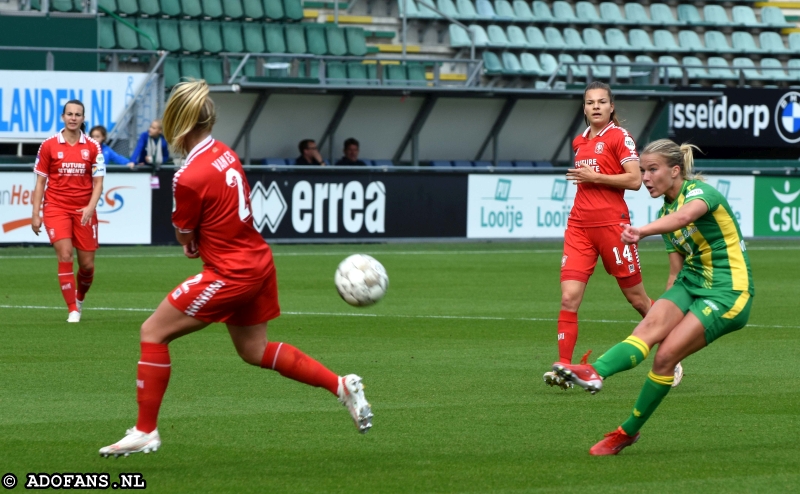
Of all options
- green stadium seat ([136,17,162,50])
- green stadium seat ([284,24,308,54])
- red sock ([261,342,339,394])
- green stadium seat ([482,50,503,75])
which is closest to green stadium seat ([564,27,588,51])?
Result: green stadium seat ([482,50,503,75])

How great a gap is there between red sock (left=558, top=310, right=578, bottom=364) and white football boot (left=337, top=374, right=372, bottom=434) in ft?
9.45

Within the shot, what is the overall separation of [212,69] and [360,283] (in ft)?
66.5

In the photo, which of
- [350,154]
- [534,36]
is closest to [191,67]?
[350,154]

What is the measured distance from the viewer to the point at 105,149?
21078 mm

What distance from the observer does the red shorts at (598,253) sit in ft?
30.3

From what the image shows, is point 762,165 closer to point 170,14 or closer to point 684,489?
point 170,14

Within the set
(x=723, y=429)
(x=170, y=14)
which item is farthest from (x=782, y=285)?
(x=170, y=14)

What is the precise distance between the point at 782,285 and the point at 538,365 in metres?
8.23

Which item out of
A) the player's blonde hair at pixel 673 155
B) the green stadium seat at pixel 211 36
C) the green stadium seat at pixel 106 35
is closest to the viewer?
the player's blonde hair at pixel 673 155

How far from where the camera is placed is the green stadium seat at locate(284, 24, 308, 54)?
28781mm

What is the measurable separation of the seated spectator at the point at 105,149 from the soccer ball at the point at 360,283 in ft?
46.8

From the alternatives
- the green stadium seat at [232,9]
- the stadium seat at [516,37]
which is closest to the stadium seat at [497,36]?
the stadium seat at [516,37]

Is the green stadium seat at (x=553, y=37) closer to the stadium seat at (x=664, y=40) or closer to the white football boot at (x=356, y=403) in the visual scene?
the stadium seat at (x=664, y=40)

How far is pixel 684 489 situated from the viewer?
19.0ft
